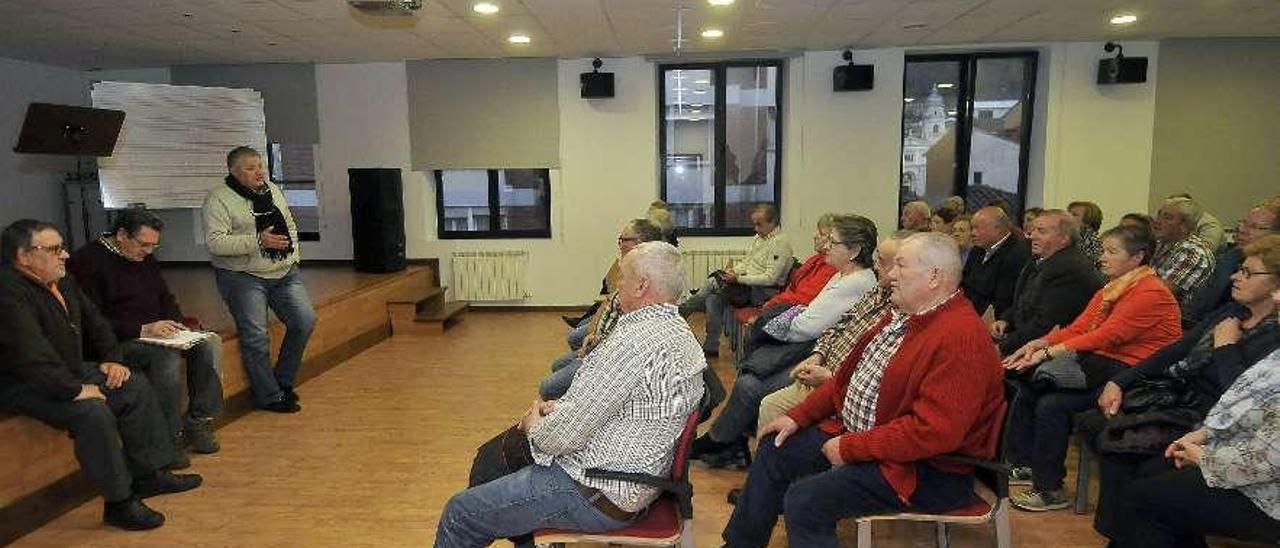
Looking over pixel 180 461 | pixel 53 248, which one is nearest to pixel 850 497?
pixel 53 248

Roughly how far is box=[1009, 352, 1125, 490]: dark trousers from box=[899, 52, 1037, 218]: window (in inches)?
194

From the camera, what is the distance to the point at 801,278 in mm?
4480

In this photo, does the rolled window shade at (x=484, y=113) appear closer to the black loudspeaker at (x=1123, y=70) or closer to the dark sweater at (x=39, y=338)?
the dark sweater at (x=39, y=338)

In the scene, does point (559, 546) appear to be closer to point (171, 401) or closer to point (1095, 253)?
point (171, 401)

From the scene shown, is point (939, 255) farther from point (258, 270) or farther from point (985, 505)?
point (258, 270)

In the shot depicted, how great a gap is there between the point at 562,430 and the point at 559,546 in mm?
730

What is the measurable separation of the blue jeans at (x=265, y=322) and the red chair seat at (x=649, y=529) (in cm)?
328

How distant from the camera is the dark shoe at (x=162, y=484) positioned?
11.3 ft

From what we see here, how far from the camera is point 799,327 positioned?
3316 millimetres

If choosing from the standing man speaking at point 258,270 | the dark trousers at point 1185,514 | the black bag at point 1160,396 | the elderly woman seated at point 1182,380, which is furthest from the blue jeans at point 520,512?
the standing man speaking at point 258,270

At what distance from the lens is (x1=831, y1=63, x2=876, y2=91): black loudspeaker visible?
7.32 m

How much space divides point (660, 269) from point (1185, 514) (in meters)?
1.63

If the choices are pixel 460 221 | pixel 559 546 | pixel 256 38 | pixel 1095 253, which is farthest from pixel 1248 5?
pixel 256 38

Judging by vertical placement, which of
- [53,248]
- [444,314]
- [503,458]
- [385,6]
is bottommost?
[444,314]
